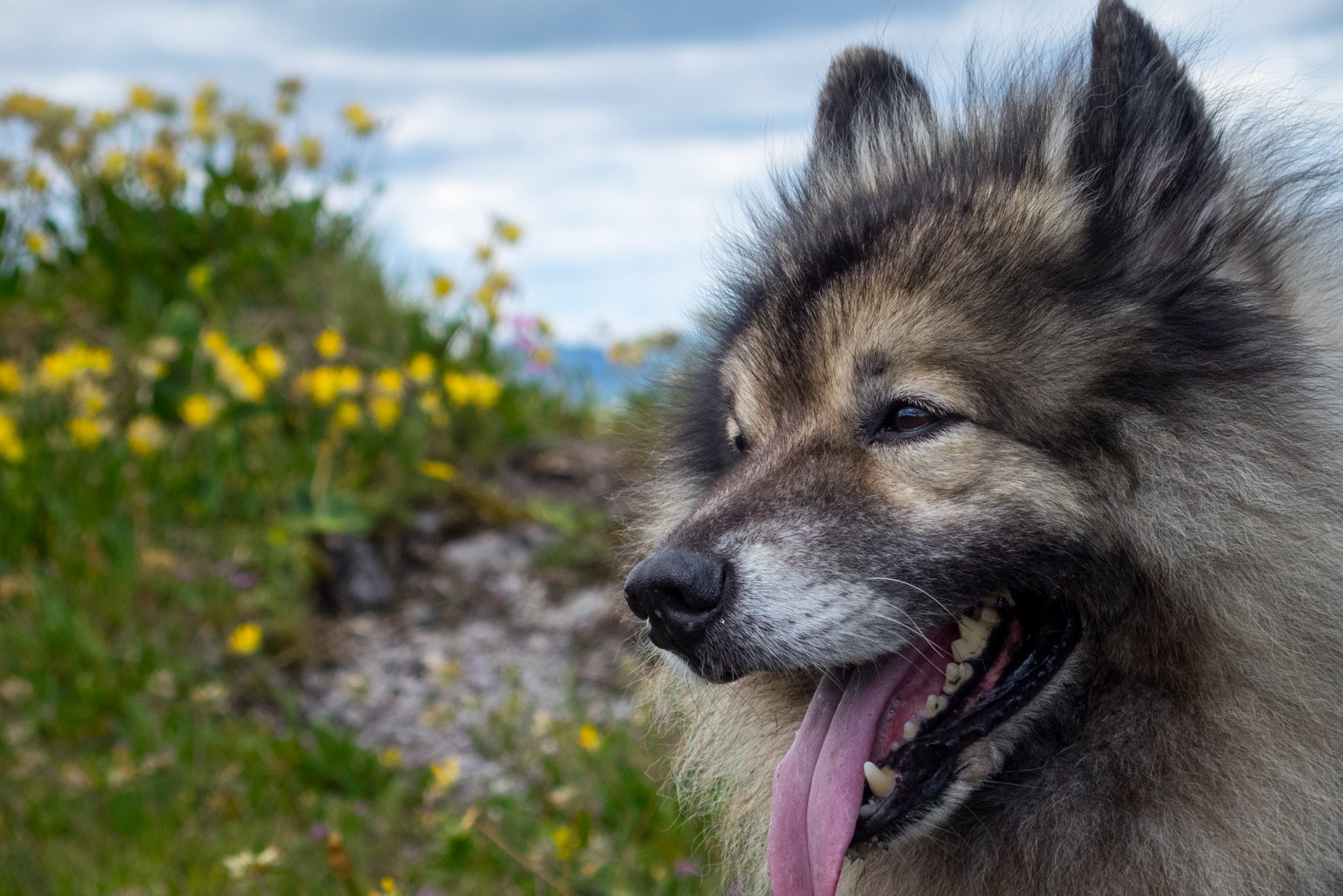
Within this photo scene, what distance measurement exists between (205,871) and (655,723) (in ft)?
5.10

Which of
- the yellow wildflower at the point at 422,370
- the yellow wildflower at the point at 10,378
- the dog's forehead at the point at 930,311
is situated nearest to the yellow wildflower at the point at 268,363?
the yellow wildflower at the point at 422,370

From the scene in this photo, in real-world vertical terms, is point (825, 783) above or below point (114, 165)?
below

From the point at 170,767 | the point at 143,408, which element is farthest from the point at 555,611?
the point at 143,408

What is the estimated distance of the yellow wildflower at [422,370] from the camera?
245 inches

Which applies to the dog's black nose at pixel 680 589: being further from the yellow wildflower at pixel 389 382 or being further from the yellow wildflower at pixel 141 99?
the yellow wildflower at pixel 141 99

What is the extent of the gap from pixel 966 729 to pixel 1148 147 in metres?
1.21

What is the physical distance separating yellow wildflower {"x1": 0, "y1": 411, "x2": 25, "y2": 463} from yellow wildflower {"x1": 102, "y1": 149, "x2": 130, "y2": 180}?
8.32 ft

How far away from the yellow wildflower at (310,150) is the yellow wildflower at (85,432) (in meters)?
2.75

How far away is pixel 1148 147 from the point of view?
7.52ft

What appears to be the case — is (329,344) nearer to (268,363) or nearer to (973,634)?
(268,363)

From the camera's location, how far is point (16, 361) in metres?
6.88

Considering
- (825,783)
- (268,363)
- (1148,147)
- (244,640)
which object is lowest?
(244,640)

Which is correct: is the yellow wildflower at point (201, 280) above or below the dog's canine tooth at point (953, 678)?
above

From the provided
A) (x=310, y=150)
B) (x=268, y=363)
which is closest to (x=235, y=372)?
(x=268, y=363)
